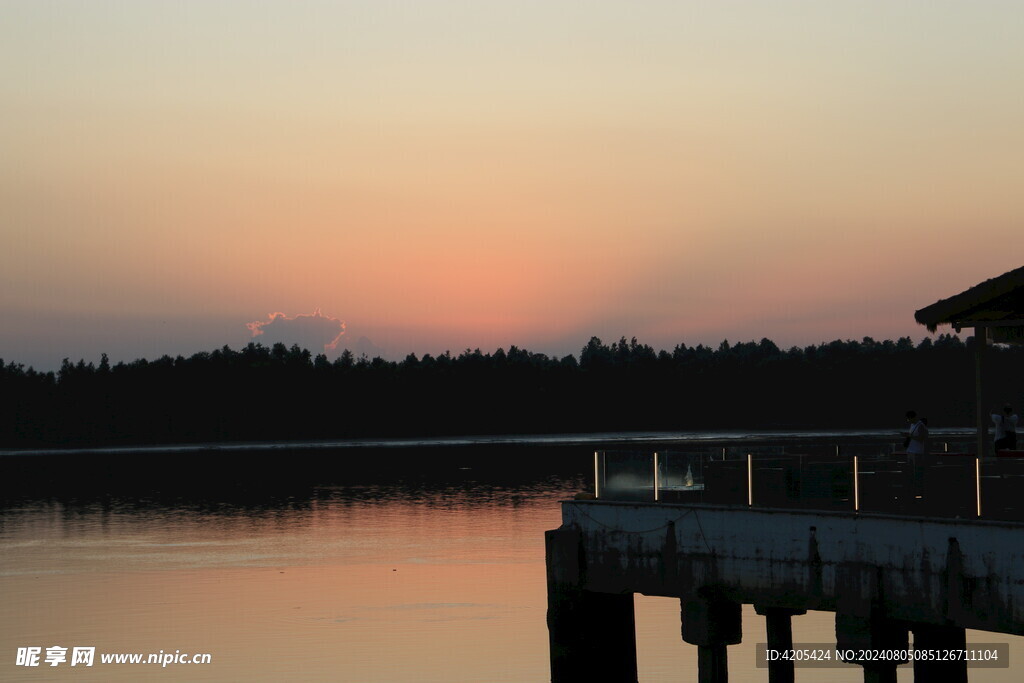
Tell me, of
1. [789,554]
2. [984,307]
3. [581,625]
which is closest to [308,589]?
[581,625]

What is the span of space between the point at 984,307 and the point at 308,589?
35051mm

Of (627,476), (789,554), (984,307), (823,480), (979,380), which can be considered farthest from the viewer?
(627,476)

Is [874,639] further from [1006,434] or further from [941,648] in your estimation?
[1006,434]

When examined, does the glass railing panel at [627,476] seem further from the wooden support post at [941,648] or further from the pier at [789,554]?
the wooden support post at [941,648]

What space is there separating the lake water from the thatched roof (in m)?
12.0

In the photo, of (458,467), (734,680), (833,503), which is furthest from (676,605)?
(458,467)

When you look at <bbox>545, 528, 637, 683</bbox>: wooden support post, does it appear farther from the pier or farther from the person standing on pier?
the person standing on pier

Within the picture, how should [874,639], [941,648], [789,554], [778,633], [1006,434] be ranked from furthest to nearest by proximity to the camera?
[1006,434] < [778,633] < [789,554] < [941,648] < [874,639]

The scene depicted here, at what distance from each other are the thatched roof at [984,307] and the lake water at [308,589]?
1198cm

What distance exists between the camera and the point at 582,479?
125 metres

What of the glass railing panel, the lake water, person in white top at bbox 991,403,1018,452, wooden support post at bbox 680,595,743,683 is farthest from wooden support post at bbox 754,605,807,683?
the lake water

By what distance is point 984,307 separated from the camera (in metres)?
28.8

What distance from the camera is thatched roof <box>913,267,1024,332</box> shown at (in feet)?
90.3

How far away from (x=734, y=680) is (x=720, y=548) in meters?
12.2
